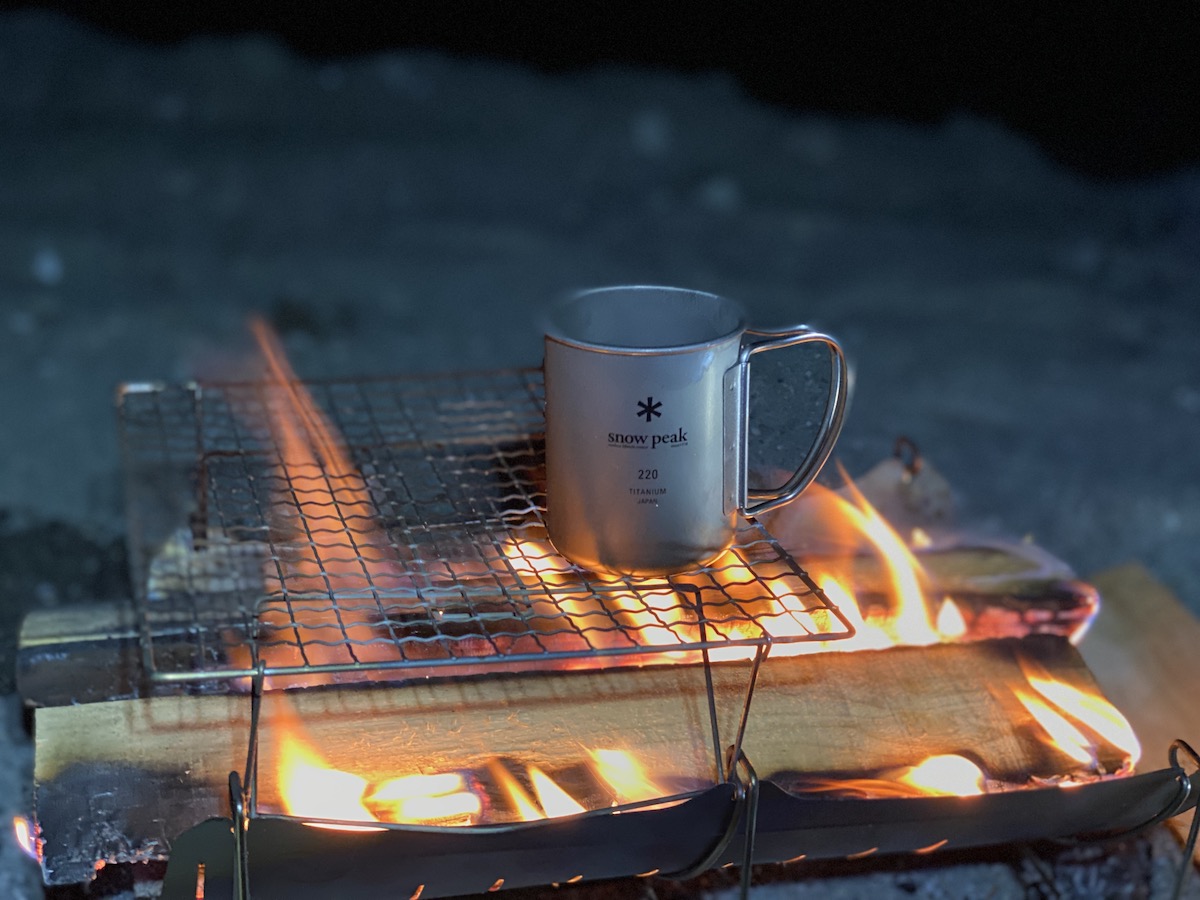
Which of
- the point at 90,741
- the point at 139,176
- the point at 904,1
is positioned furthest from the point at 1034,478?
the point at 139,176

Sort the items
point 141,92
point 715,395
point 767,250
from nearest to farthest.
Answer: point 715,395 < point 767,250 < point 141,92

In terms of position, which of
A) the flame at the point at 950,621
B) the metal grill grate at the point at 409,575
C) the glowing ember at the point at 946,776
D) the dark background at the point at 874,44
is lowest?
the glowing ember at the point at 946,776

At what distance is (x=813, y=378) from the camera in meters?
1.01

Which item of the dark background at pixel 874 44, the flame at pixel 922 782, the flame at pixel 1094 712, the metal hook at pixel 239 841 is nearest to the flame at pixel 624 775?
the flame at pixel 922 782

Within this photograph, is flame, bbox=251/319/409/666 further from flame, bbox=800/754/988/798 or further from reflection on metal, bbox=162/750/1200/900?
flame, bbox=800/754/988/798

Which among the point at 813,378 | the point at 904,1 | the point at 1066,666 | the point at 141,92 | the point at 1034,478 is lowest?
the point at 1034,478

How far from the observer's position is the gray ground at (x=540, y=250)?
2.15 metres

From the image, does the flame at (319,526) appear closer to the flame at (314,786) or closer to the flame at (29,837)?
the flame at (314,786)

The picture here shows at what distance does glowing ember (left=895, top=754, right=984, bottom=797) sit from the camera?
0.88 meters

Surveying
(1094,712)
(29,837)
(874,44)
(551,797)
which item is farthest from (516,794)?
(874,44)

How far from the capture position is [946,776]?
0.90m

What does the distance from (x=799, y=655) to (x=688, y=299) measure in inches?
12.9

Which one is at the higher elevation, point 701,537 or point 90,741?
point 701,537

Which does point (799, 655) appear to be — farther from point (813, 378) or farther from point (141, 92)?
point (141, 92)
